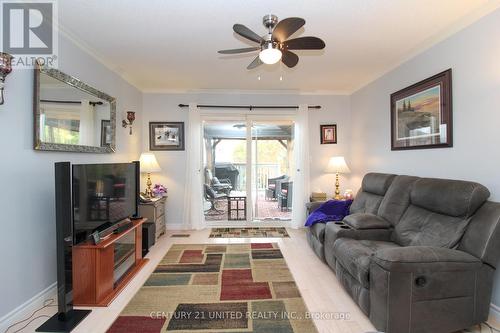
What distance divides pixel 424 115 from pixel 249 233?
3025mm

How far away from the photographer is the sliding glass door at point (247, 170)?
16.0 ft

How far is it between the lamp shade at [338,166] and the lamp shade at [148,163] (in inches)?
114

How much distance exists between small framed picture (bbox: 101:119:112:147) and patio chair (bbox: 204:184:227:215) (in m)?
1.94

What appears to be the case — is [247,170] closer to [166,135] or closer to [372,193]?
[166,135]

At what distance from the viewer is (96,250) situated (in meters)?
2.24

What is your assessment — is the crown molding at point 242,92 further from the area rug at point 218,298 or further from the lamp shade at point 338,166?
the area rug at point 218,298

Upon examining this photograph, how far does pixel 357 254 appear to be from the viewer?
2234 millimetres

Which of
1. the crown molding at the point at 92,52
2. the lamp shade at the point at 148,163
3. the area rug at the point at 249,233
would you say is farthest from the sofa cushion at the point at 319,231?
the crown molding at the point at 92,52

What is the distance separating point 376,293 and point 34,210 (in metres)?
2.79

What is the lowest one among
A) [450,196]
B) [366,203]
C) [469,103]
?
[366,203]

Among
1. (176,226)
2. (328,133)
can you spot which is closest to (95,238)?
(176,226)

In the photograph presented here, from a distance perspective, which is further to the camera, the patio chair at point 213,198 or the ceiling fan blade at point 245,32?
the patio chair at point 213,198

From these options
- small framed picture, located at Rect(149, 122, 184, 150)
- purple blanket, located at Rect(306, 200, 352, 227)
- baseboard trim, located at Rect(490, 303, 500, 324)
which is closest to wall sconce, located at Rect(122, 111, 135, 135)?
small framed picture, located at Rect(149, 122, 184, 150)

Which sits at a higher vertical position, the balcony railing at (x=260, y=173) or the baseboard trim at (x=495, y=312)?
the balcony railing at (x=260, y=173)
